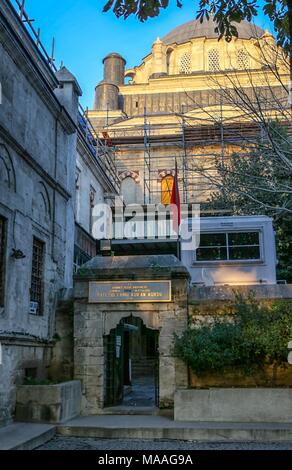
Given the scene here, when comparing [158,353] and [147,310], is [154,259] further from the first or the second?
[158,353]

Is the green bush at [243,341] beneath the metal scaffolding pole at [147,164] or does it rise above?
beneath

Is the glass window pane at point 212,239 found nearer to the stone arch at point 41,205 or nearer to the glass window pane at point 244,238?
the glass window pane at point 244,238

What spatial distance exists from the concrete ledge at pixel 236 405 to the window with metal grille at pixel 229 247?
19.8ft

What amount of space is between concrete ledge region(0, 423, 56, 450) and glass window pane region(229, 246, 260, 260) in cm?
843

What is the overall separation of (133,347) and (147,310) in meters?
16.8

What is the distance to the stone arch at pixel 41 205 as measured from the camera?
13.0 m

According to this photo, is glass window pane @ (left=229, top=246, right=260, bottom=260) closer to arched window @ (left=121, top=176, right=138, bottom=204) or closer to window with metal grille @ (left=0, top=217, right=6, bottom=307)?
window with metal grille @ (left=0, top=217, right=6, bottom=307)

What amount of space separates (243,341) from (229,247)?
5713 millimetres

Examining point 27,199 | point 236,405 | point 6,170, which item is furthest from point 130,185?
point 236,405

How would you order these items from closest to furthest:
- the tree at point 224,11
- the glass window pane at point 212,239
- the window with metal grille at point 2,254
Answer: the tree at point 224,11 → the window with metal grille at point 2,254 → the glass window pane at point 212,239

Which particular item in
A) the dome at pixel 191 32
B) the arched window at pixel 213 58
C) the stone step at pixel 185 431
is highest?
the dome at pixel 191 32

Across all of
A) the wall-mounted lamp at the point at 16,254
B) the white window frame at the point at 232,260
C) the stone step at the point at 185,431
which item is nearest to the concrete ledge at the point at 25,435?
the stone step at the point at 185,431

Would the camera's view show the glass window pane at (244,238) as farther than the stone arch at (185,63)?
No

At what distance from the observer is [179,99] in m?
47.2
